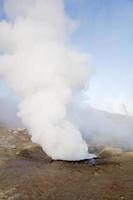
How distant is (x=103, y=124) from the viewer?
1256 inches

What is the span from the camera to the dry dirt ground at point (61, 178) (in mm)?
8391

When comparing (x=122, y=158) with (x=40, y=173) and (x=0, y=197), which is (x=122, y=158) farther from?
(x=0, y=197)

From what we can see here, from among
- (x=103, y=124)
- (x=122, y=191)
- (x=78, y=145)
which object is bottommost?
(x=122, y=191)

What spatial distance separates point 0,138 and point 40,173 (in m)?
9.25


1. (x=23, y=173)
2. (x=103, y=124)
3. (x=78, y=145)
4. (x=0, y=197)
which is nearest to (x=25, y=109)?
(x=78, y=145)

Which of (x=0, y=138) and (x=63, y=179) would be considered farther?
(x=0, y=138)

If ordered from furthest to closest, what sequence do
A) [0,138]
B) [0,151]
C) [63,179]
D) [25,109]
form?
[0,138] < [25,109] < [0,151] < [63,179]

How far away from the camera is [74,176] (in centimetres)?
1042

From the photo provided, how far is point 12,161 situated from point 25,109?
4613mm

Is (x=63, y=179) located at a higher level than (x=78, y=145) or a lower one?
lower

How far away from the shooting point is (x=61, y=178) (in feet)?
33.1

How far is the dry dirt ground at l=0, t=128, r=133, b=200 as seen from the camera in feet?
27.5

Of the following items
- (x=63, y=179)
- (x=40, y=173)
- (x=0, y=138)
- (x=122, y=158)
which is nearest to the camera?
(x=63, y=179)

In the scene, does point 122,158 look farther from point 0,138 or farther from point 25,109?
point 0,138
